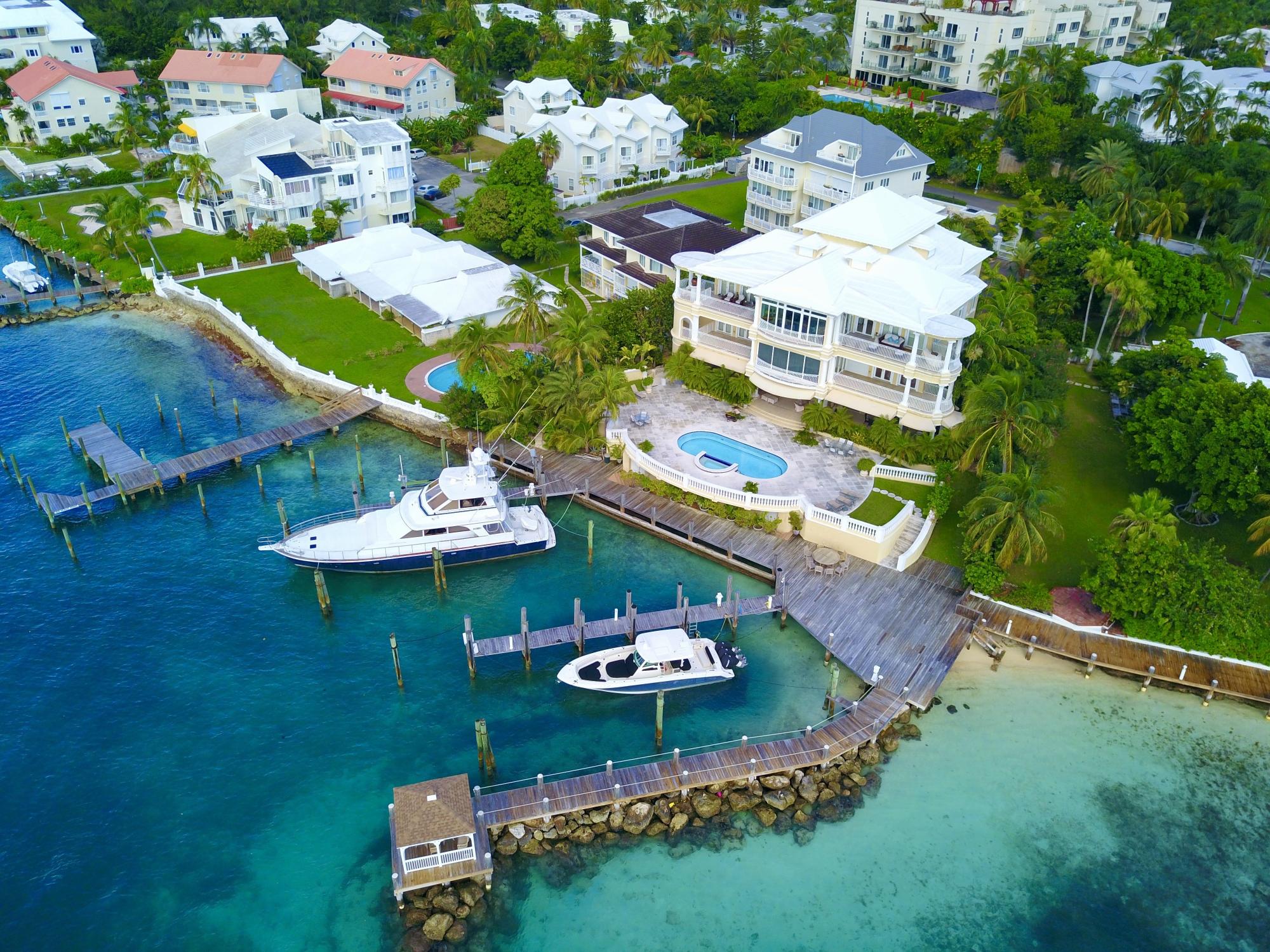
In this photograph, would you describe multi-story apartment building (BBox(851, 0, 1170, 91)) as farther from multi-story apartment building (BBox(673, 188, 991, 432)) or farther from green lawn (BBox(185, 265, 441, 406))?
green lawn (BBox(185, 265, 441, 406))

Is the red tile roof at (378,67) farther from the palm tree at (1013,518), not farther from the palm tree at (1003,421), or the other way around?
the palm tree at (1013,518)

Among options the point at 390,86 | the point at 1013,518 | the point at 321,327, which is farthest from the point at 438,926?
the point at 390,86

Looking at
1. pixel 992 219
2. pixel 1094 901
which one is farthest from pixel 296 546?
pixel 992 219

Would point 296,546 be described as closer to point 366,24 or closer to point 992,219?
point 992,219

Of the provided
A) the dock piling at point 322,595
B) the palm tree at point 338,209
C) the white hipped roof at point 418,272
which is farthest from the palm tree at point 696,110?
the dock piling at point 322,595

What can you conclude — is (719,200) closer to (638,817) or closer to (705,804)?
(705,804)

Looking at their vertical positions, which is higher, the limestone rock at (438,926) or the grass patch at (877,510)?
the grass patch at (877,510)

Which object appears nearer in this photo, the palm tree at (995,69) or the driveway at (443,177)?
the driveway at (443,177)
